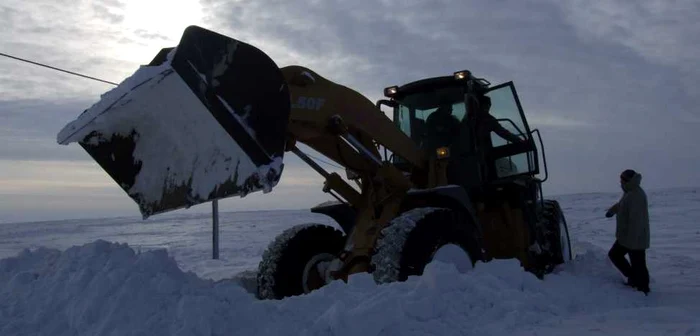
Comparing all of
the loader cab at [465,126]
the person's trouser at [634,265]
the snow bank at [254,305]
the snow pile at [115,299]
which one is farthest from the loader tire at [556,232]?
the snow pile at [115,299]

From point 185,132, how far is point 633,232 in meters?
5.44

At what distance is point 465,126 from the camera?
6.87 m

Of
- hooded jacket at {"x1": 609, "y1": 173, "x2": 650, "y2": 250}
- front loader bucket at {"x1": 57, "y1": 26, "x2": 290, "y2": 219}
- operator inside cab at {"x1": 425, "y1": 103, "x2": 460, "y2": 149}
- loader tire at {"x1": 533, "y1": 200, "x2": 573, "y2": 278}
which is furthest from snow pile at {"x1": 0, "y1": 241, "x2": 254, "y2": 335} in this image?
hooded jacket at {"x1": 609, "y1": 173, "x2": 650, "y2": 250}

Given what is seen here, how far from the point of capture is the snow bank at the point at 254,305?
3.45m

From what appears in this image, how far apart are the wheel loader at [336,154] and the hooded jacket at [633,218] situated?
0.87 metres

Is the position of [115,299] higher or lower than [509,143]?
lower

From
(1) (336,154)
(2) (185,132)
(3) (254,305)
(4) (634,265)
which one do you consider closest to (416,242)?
(1) (336,154)

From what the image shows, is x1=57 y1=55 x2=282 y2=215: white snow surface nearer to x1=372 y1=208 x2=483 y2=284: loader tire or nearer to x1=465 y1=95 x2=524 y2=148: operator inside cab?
x1=372 y1=208 x2=483 y2=284: loader tire

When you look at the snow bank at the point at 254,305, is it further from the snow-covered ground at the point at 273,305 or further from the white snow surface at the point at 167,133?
the white snow surface at the point at 167,133

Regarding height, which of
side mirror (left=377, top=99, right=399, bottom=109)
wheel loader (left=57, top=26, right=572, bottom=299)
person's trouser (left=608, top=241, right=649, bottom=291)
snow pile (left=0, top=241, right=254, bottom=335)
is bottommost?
person's trouser (left=608, top=241, right=649, bottom=291)

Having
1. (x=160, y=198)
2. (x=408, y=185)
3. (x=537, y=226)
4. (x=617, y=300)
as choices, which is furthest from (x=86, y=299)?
(x=537, y=226)

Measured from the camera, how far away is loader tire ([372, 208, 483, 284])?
4.94m

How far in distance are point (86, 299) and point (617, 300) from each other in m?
4.88

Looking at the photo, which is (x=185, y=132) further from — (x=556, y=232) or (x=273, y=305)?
(x=556, y=232)
